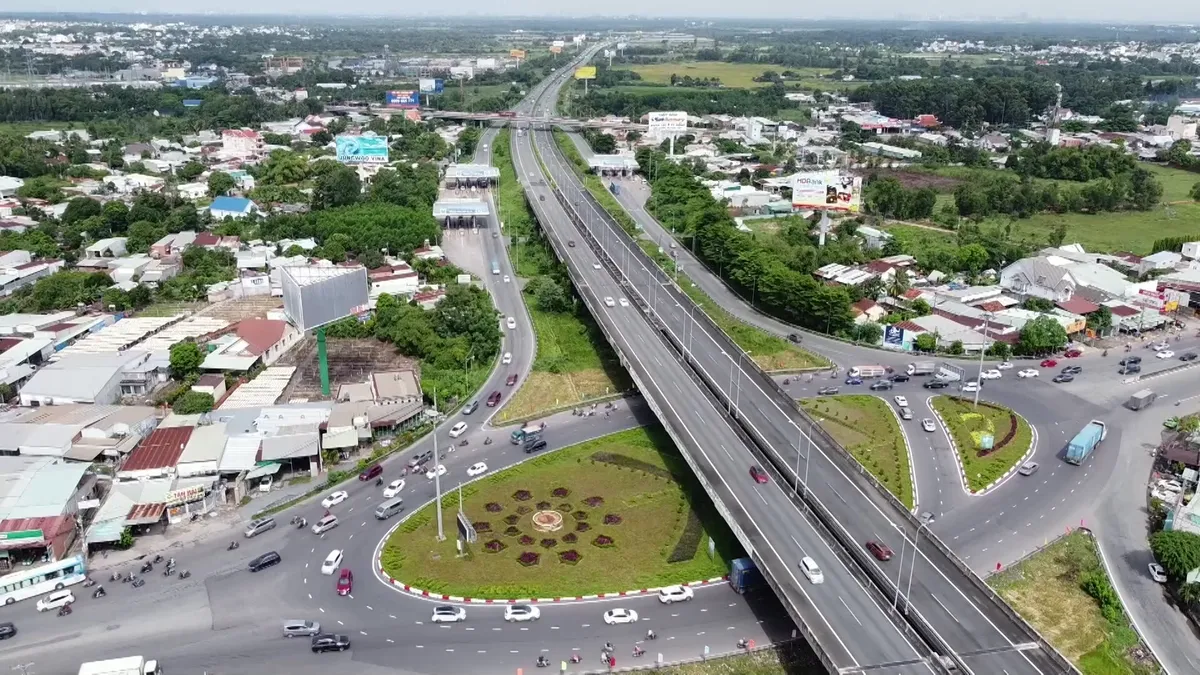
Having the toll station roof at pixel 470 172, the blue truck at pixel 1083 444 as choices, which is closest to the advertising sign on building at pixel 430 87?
the toll station roof at pixel 470 172

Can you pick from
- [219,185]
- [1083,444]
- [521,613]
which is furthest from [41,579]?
[219,185]

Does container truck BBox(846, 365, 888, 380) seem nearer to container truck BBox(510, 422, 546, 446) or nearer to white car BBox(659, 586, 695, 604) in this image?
container truck BBox(510, 422, 546, 446)

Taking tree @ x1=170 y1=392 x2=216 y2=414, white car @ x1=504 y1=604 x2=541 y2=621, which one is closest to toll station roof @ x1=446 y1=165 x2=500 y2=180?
tree @ x1=170 y1=392 x2=216 y2=414

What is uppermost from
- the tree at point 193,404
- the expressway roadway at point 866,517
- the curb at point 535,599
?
the expressway roadway at point 866,517

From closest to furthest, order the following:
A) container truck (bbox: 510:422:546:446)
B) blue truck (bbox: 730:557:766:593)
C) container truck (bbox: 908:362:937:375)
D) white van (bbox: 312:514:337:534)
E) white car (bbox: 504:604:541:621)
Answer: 1. white car (bbox: 504:604:541:621)
2. blue truck (bbox: 730:557:766:593)
3. white van (bbox: 312:514:337:534)
4. container truck (bbox: 510:422:546:446)
5. container truck (bbox: 908:362:937:375)

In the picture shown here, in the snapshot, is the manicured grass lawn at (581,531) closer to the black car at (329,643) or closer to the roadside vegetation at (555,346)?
the black car at (329,643)

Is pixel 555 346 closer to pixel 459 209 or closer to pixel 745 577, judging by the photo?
pixel 745 577
